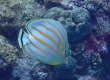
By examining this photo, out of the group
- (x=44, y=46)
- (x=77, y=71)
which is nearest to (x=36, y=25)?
(x=44, y=46)

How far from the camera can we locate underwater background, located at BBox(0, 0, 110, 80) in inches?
169

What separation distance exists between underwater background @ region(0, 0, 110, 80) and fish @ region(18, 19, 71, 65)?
7.42 feet

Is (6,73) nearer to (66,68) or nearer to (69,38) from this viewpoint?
(66,68)

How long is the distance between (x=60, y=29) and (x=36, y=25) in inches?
11.0

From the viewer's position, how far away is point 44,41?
6.17 feet

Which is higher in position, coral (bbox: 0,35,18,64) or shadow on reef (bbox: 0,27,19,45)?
shadow on reef (bbox: 0,27,19,45)

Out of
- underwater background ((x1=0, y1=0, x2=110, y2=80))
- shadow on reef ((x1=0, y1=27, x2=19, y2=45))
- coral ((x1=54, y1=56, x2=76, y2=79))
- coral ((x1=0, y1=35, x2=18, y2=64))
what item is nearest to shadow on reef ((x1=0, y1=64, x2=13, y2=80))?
underwater background ((x1=0, y1=0, x2=110, y2=80))

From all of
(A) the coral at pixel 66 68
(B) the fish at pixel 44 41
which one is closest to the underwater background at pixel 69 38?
(A) the coral at pixel 66 68

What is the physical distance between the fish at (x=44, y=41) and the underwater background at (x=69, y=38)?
89.1 inches

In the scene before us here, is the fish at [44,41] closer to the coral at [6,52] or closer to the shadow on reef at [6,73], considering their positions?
the coral at [6,52]

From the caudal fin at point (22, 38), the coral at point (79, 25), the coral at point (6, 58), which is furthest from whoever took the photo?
the coral at point (79, 25)

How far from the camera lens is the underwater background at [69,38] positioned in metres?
4.29

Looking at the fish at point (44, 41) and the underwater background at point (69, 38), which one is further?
the underwater background at point (69, 38)

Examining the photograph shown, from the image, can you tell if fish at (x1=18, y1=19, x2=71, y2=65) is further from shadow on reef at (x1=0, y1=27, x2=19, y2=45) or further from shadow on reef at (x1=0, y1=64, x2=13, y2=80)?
shadow on reef at (x1=0, y1=27, x2=19, y2=45)
